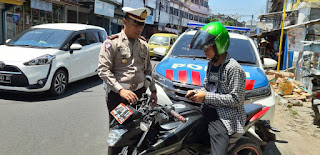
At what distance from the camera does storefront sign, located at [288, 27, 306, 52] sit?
14.0 metres

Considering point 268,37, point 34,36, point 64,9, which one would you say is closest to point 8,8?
point 64,9

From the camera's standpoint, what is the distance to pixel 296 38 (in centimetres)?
1436

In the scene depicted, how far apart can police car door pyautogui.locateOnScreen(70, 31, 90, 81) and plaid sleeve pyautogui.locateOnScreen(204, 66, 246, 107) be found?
17.6 feet

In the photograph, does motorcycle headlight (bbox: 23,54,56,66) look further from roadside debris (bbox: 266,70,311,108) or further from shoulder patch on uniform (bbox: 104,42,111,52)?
roadside debris (bbox: 266,70,311,108)

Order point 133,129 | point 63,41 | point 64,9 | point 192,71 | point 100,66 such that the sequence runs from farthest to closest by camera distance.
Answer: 1. point 64,9
2. point 63,41
3. point 192,71
4. point 100,66
5. point 133,129

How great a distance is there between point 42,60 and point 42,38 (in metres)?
1.15

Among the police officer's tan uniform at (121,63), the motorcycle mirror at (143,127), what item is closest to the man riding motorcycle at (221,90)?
the motorcycle mirror at (143,127)

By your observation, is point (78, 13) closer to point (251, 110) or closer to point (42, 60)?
point (42, 60)

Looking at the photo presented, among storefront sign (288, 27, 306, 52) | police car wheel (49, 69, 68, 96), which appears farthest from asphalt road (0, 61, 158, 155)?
storefront sign (288, 27, 306, 52)

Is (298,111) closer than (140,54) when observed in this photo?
No

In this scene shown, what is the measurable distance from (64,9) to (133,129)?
63.5ft

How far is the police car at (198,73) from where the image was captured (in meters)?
3.79

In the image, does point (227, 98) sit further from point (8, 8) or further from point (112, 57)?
point (8, 8)

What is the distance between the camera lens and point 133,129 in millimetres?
2010
